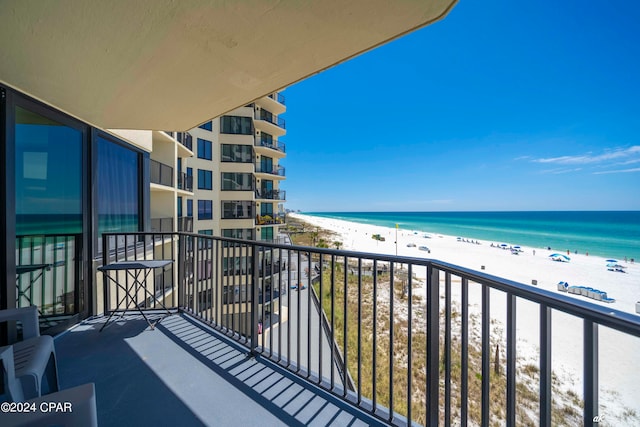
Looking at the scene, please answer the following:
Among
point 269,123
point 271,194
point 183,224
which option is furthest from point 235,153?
point 183,224

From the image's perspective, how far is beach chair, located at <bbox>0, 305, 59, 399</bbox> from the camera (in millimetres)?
1304

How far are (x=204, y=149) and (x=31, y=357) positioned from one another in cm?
1518

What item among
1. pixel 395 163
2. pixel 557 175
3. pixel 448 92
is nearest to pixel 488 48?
pixel 448 92

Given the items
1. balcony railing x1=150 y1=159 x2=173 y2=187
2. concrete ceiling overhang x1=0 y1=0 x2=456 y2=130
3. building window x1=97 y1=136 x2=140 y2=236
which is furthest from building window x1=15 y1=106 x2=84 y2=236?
balcony railing x1=150 y1=159 x2=173 y2=187

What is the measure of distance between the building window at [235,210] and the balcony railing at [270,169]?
8.51ft

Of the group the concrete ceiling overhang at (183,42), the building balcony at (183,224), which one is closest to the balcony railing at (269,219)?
the building balcony at (183,224)

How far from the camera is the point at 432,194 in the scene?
169 feet

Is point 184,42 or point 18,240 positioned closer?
point 184,42

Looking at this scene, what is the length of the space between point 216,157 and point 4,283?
1447 cm

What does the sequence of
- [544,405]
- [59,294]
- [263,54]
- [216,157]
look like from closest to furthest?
[544,405], [263,54], [59,294], [216,157]

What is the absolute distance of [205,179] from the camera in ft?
50.0

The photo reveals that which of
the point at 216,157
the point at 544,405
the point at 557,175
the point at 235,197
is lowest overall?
the point at 544,405

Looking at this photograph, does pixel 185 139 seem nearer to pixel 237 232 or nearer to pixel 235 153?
pixel 235 153

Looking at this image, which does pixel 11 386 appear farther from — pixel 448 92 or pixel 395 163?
pixel 395 163
